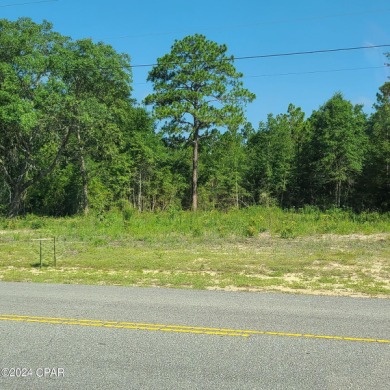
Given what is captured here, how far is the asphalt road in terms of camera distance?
4645mm

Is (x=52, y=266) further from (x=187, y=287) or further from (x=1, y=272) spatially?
(x=187, y=287)

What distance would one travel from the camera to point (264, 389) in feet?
14.4

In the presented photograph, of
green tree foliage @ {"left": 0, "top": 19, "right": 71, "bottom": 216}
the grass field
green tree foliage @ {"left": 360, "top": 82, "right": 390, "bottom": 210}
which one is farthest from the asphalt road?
green tree foliage @ {"left": 360, "top": 82, "right": 390, "bottom": 210}

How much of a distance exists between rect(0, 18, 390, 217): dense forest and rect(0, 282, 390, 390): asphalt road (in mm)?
16101

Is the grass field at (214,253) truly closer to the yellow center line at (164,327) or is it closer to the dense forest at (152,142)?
the yellow center line at (164,327)

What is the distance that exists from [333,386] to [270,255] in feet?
36.9

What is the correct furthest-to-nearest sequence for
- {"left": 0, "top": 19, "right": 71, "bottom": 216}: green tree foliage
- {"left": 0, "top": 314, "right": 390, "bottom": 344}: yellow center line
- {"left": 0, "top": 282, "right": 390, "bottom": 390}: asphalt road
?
{"left": 0, "top": 19, "right": 71, "bottom": 216}: green tree foliage < {"left": 0, "top": 314, "right": 390, "bottom": 344}: yellow center line < {"left": 0, "top": 282, "right": 390, "bottom": 390}: asphalt road

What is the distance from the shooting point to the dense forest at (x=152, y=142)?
98.3ft

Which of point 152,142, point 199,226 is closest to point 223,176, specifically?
point 152,142

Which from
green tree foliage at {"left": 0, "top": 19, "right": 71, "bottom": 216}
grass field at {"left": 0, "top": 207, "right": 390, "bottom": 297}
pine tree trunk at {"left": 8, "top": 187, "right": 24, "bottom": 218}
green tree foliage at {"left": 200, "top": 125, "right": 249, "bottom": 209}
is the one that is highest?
green tree foliage at {"left": 0, "top": 19, "right": 71, "bottom": 216}

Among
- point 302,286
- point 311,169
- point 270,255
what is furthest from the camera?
point 311,169

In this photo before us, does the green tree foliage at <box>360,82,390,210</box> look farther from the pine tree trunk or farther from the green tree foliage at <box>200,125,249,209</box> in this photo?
the pine tree trunk

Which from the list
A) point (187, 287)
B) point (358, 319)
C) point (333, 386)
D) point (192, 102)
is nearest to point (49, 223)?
point (192, 102)

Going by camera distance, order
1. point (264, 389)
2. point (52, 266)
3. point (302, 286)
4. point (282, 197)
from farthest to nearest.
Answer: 1. point (282, 197)
2. point (52, 266)
3. point (302, 286)
4. point (264, 389)
